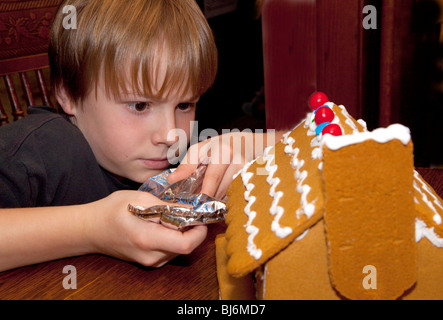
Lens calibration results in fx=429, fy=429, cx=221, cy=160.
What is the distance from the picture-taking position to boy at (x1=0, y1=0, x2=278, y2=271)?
0.79 m

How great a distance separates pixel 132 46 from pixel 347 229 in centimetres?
61

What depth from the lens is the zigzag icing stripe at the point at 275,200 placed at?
0.41 m

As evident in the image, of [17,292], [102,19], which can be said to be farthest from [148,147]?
[17,292]

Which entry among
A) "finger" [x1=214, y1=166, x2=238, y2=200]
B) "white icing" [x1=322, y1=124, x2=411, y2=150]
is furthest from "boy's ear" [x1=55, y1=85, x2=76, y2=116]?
"white icing" [x1=322, y1=124, x2=411, y2=150]

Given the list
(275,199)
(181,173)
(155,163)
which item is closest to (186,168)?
(181,173)

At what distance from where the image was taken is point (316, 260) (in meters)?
0.42

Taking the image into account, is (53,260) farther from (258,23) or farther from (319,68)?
(258,23)

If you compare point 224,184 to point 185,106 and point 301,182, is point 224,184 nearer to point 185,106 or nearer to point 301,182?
point 185,106

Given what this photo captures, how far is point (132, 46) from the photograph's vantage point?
33.5 inches

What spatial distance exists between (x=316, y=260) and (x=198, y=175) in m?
0.40

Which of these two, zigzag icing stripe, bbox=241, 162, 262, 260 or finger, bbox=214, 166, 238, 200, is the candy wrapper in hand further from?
finger, bbox=214, 166, 238, 200

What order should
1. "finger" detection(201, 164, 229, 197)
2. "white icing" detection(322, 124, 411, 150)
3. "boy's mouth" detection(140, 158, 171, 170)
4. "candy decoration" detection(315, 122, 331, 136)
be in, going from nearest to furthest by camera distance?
1. "white icing" detection(322, 124, 411, 150)
2. "candy decoration" detection(315, 122, 331, 136)
3. "finger" detection(201, 164, 229, 197)
4. "boy's mouth" detection(140, 158, 171, 170)

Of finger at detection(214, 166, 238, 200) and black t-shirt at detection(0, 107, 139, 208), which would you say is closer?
black t-shirt at detection(0, 107, 139, 208)

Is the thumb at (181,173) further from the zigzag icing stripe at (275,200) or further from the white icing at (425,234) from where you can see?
the white icing at (425,234)
